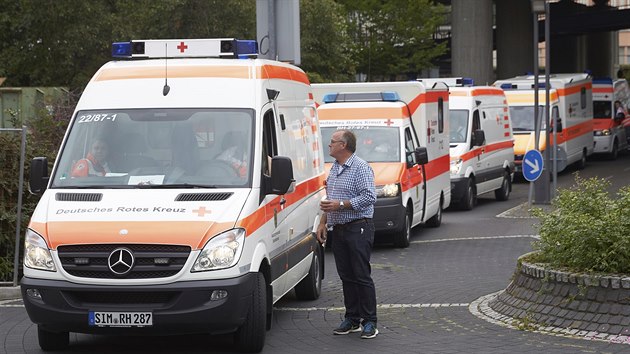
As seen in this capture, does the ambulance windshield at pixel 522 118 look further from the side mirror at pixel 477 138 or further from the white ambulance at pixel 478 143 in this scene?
the side mirror at pixel 477 138

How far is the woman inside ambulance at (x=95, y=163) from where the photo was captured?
406 inches

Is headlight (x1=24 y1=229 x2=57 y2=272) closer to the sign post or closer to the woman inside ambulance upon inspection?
the woman inside ambulance

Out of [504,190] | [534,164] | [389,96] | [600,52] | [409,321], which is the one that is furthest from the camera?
[600,52]

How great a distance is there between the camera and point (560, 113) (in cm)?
3422

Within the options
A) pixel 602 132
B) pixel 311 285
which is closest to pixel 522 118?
pixel 602 132

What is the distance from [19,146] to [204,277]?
612 cm

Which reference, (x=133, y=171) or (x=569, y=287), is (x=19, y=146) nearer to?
(x=133, y=171)

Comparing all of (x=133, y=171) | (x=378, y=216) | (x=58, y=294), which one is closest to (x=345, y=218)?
(x=133, y=171)

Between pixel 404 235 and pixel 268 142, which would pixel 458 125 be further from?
pixel 268 142

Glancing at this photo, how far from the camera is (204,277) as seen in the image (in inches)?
362

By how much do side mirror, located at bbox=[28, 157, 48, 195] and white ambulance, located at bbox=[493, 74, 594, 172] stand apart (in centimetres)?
2187

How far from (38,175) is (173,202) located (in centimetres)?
142

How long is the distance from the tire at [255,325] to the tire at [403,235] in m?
8.71

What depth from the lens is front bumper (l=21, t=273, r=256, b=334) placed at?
9.18 m
